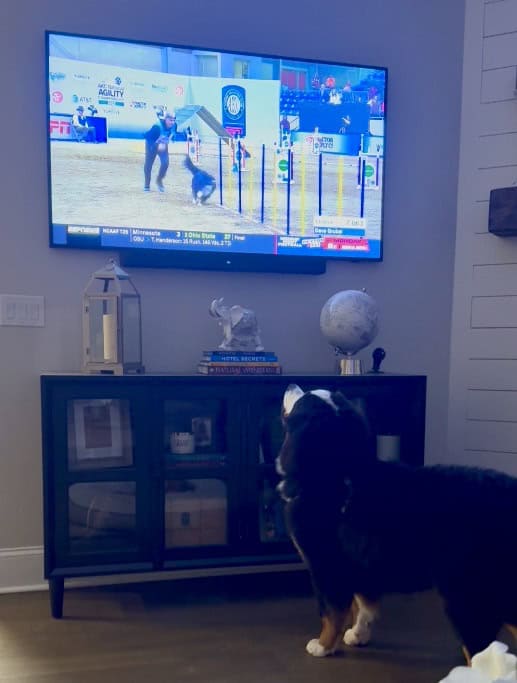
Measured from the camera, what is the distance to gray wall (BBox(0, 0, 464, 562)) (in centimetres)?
216

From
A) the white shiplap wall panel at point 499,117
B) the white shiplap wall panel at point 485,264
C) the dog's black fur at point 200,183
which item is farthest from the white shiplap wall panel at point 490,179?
the dog's black fur at point 200,183

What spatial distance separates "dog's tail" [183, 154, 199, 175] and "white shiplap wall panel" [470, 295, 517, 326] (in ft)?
4.39

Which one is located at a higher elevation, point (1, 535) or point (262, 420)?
point (262, 420)

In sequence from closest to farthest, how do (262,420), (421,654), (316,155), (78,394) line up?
(421,654) < (78,394) < (262,420) < (316,155)

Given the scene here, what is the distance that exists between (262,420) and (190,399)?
279 millimetres

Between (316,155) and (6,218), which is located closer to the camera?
(6,218)

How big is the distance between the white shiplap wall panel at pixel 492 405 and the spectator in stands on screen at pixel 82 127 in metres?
1.91

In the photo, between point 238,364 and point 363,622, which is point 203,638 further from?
point 238,364

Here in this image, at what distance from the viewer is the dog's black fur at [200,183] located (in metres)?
2.27

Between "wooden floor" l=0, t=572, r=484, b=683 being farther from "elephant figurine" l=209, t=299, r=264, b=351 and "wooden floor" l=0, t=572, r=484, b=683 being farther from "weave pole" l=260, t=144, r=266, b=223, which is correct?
"weave pole" l=260, t=144, r=266, b=223

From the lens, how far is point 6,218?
216 cm

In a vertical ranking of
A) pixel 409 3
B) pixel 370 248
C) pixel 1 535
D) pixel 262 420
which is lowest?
pixel 1 535

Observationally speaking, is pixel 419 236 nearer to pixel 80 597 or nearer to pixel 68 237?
pixel 68 237

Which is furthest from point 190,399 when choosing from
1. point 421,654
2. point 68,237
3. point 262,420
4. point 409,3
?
point 409,3
